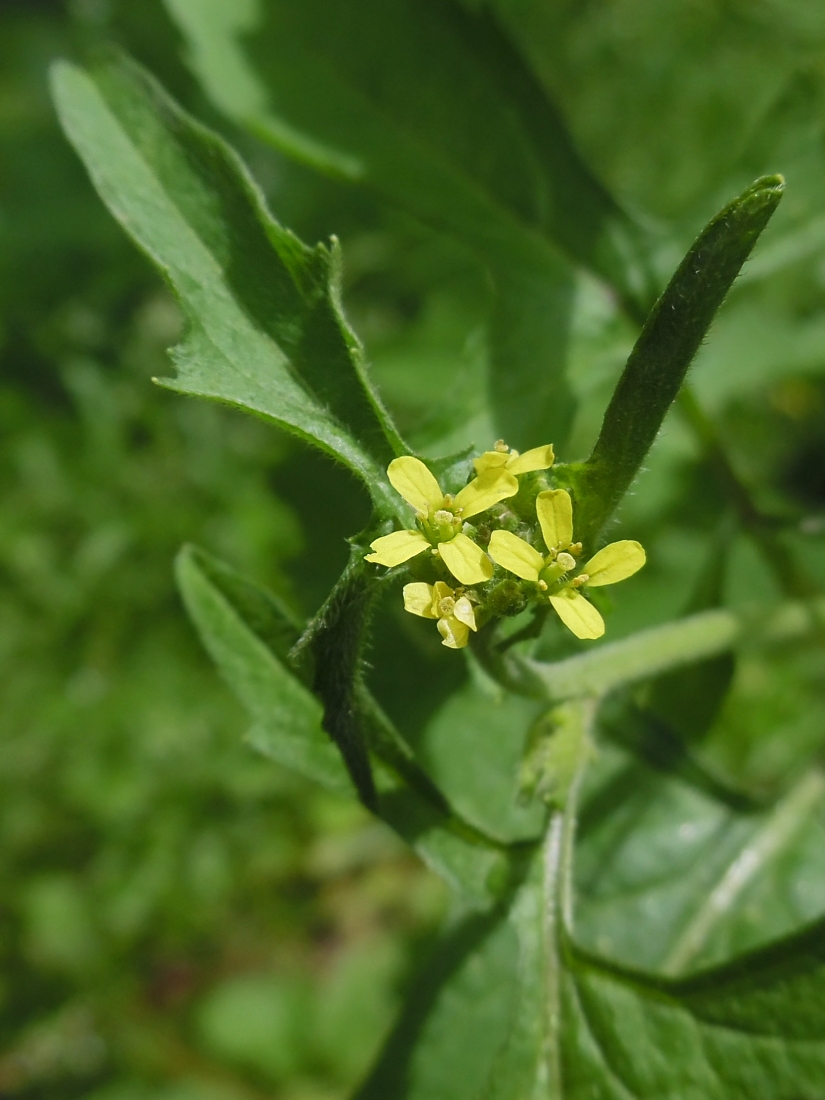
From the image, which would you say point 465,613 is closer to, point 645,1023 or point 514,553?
point 514,553

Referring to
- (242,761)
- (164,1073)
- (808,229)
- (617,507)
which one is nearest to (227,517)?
(242,761)

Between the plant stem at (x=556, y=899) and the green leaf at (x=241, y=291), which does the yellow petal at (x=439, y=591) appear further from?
the plant stem at (x=556, y=899)

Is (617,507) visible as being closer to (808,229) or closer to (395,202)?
(395,202)

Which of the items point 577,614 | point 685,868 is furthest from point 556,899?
point 685,868

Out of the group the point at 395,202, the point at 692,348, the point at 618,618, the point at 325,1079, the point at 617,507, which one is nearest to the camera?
the point at 692,348

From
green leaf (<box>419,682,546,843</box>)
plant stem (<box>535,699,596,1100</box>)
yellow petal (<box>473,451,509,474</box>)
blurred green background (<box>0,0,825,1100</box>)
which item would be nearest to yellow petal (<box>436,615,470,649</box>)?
yellow petal (<box>473,451,509,474</box>)

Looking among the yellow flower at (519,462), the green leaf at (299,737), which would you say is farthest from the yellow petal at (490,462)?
the green leaf at (299,737)
